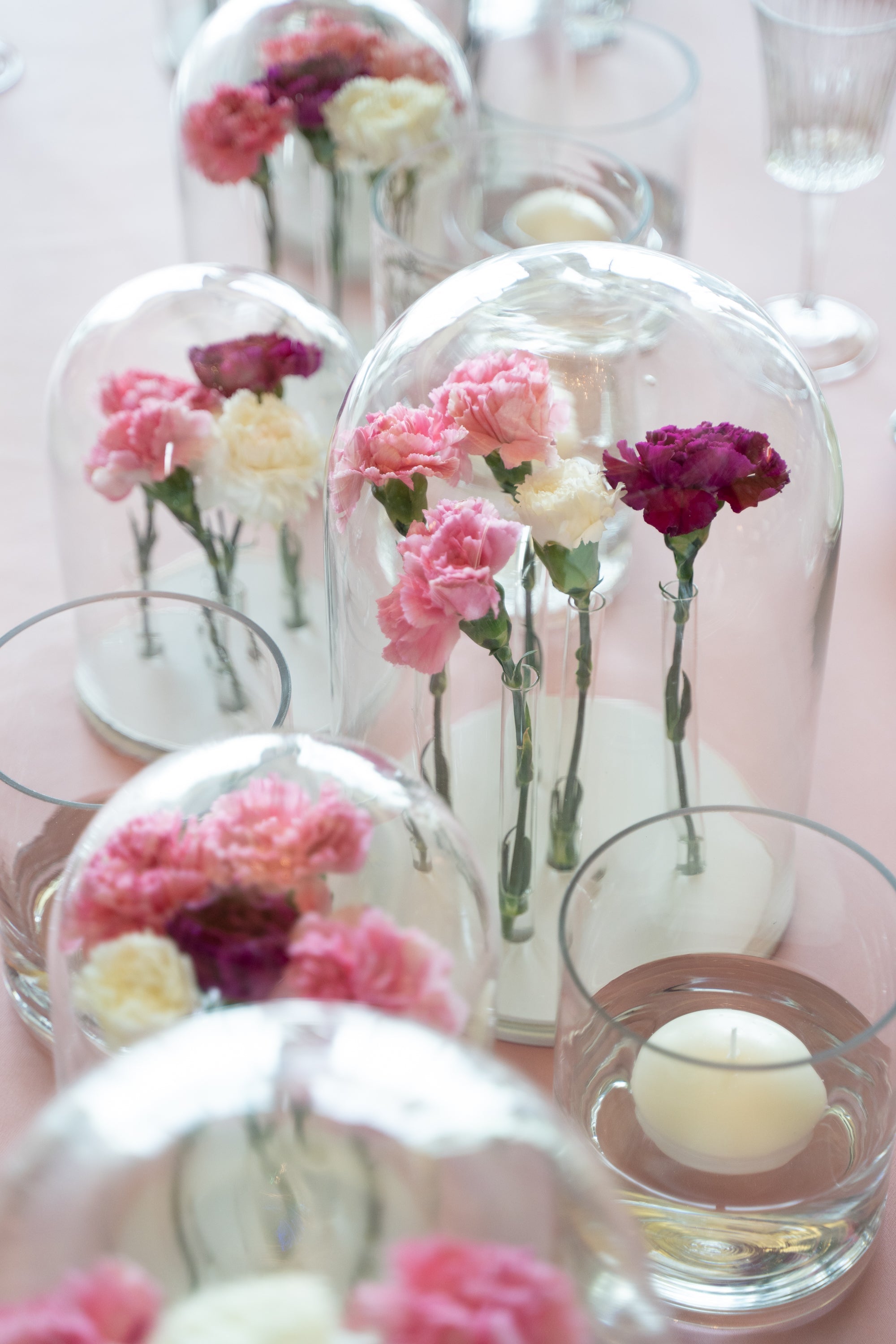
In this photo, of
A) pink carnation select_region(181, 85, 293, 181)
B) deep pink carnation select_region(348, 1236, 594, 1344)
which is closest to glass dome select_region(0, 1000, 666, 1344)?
deep pink carnation select_region(348, 1236, 594, 1344)

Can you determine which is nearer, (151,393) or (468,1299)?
(468,1299)

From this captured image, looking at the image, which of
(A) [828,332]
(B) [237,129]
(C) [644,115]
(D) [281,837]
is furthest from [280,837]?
(C) [644,115]

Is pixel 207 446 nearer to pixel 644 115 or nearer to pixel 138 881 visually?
pixel 138 881

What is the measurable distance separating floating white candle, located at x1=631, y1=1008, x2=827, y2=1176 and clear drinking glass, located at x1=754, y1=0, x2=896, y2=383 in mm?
489

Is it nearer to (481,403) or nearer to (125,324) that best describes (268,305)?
(125,324)

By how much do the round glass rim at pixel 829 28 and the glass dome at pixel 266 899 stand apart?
0.57 meters

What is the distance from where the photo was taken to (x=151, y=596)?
1.72 ft

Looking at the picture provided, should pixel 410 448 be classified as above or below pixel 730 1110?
above

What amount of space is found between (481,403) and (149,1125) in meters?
0.27

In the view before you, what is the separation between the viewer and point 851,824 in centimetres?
61

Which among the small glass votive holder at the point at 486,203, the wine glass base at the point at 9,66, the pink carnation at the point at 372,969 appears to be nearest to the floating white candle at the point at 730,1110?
the pink carnation at the point at 372,969

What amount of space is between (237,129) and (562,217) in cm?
19

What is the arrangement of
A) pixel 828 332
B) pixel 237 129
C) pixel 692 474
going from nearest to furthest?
pixel 692 474
pixel 237 129
pixel 828 332

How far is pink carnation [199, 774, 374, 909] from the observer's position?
330 mm
